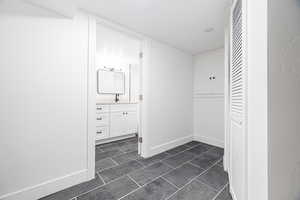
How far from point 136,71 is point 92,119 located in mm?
2815

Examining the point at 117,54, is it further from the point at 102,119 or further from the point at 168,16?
the point at 168,16

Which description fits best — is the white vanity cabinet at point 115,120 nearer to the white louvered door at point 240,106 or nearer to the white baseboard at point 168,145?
the white baseboard at point 168,145

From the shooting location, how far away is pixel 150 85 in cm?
222

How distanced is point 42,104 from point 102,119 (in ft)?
5.27

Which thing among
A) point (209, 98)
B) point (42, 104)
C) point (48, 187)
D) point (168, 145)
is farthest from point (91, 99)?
point (209, 98)

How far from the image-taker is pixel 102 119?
2805 mm

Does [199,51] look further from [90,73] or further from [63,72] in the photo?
[63,72]

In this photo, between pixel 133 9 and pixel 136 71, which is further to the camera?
pixel 136 71

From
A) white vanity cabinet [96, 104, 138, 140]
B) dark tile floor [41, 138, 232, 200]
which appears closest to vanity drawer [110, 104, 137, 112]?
white vanity cabinet [96, 104, 138, 140]

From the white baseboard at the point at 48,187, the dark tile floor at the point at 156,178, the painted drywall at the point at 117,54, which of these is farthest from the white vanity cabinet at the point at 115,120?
the white baseboard at the point at 48,187

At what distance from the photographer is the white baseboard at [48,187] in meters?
1.13

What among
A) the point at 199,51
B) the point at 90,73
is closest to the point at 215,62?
the point at 199,51

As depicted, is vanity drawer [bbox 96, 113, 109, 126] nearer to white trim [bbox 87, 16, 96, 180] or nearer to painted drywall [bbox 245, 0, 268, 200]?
white trim [bbox 87, 16, 96, 180]

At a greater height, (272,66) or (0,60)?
(0,60)
